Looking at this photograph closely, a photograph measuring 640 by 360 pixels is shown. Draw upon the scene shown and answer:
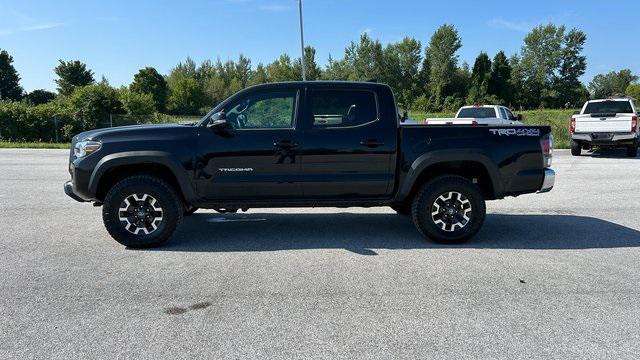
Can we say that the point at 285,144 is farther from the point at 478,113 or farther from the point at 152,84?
the point at 152,84

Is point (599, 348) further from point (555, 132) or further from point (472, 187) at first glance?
point (555, 132)

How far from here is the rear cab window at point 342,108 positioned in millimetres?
6051

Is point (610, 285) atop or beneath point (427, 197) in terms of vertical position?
beneath

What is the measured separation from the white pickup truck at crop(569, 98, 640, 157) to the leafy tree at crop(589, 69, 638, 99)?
112258mm

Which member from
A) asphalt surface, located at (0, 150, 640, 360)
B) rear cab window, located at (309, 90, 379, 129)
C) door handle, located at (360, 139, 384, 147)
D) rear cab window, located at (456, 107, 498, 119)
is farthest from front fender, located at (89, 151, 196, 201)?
rear cab window, located at (456, 107, 498, 119)

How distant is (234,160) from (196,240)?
1224mm

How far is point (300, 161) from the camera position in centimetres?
595

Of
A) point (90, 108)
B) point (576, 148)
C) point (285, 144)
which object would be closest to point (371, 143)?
point (285, 144)

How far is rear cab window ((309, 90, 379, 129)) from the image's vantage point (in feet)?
19.9

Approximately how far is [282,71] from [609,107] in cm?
6122

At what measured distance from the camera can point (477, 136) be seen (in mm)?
6051

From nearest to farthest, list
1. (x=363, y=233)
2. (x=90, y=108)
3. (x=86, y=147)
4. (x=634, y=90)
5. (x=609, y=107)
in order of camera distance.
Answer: (x=86, y=147) < (x=363, y=233) < (x=609, y=107) < (x=90, y=108) < (x=634, y=90)

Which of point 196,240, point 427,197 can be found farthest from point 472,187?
point 196,240

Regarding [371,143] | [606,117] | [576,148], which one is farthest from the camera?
[576,148]
